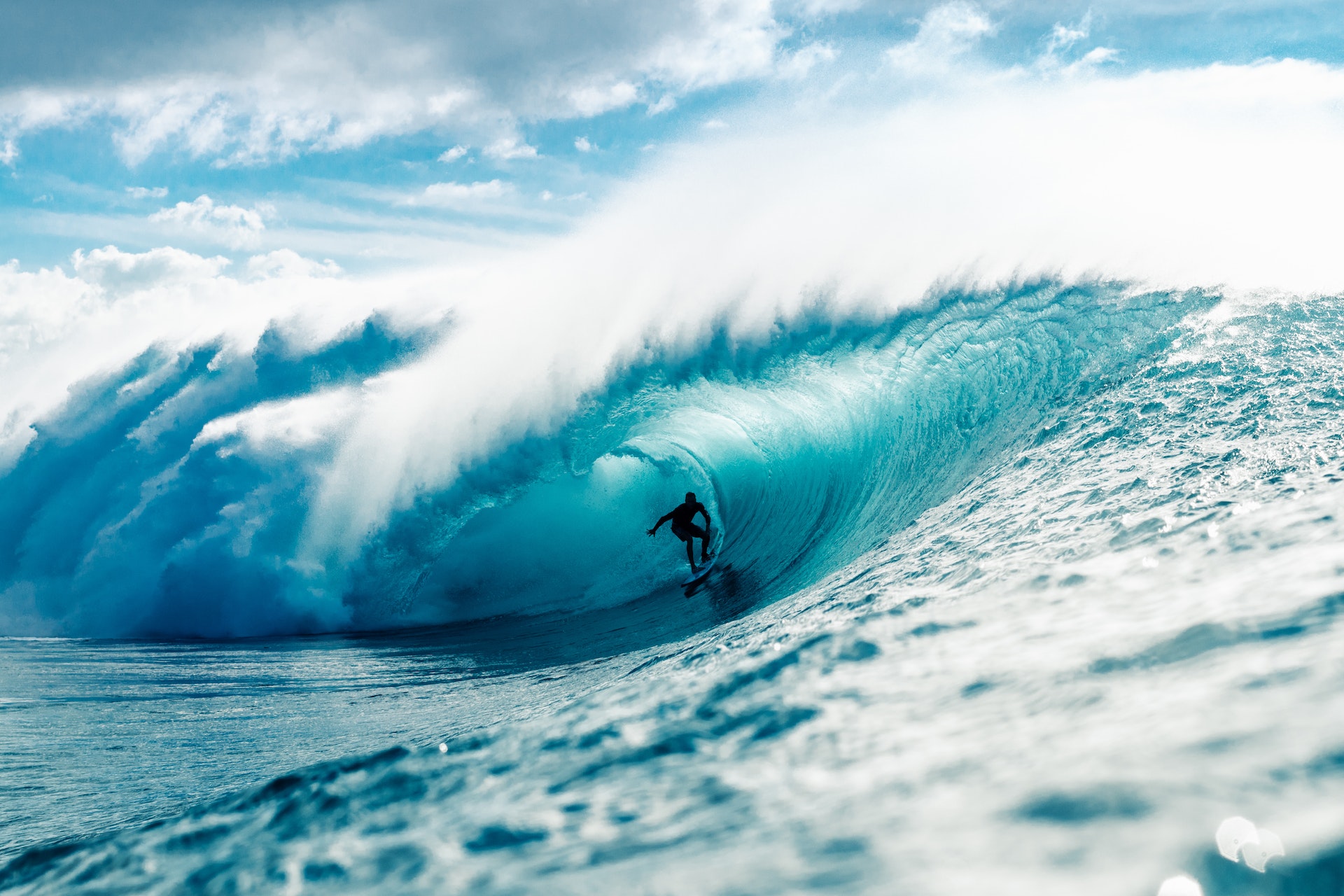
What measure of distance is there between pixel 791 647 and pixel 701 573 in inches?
244

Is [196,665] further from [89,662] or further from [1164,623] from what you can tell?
Answer: [1164,623]

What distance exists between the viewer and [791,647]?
2939 mm

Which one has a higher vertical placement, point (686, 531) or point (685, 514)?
point (685, 514)

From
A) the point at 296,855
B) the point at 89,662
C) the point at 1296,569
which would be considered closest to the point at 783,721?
the point at 296,855

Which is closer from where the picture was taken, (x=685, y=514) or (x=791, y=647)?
(x=791, y=647)

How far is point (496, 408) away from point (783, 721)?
28.6ft

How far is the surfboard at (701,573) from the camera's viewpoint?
888 cm

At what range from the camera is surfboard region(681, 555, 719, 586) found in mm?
8875

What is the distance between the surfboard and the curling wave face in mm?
227

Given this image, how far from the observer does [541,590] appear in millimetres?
9750

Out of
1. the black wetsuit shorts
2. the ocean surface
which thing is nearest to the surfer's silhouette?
the black wetsuit shorts

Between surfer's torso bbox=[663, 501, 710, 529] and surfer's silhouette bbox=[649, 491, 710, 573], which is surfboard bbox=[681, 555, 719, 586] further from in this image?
surfer's torso bbox=[663, 501, 710, 529]

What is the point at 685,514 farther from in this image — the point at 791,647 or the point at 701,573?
the point at 791,647

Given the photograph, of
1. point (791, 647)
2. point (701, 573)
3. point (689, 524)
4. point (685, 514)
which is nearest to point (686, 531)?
point (689, 524)
